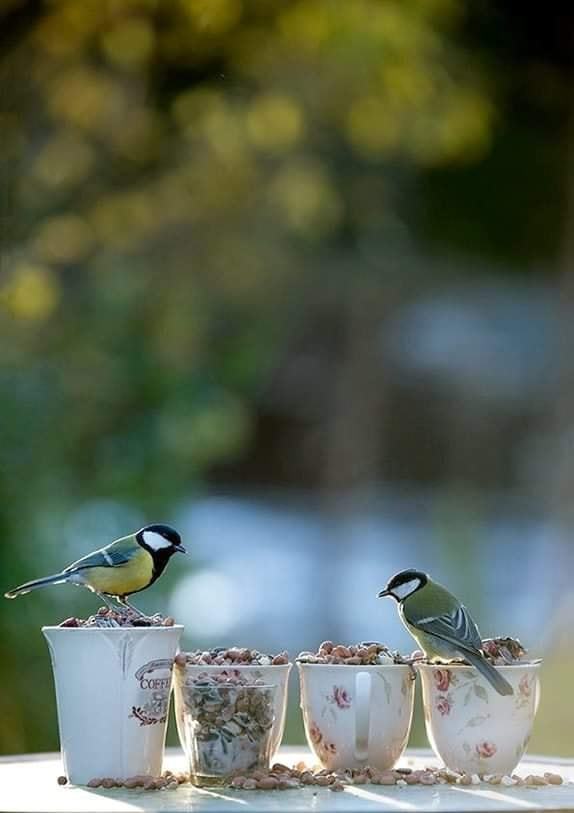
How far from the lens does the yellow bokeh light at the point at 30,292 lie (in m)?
2.04

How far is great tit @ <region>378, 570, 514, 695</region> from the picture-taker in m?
0.82

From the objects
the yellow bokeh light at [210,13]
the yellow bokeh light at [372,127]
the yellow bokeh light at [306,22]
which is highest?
the yellow bokeh light at [306,22]

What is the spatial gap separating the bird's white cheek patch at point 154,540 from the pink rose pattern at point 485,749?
28cm

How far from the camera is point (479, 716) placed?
82 cm

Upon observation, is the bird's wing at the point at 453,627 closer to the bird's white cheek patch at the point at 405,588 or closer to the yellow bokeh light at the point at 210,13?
the bird's white cheek patch at the point at 405,588

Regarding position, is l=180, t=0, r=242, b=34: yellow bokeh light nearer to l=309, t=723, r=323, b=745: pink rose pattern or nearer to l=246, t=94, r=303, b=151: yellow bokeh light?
l=246, t=94, r=303, b=151: yellow bokeh light

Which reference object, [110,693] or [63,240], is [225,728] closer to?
[110,693]

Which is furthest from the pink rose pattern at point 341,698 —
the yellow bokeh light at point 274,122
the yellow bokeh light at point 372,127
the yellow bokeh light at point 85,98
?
the yellow bokeh light at point 372,127

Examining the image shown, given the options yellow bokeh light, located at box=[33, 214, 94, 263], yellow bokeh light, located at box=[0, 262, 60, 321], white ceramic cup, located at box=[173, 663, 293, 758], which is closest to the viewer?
white ceramic cup, located at box=[173, 663, 293, 758]

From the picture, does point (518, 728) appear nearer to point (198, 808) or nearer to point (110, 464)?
point (198, 808)

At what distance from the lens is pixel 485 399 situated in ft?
9.20

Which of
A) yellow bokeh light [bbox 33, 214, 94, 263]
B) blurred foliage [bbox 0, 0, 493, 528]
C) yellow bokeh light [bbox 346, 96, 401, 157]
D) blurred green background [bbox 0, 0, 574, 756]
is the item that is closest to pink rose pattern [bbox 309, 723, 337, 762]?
blurred green background [bbox 0, 0, 574, 756]

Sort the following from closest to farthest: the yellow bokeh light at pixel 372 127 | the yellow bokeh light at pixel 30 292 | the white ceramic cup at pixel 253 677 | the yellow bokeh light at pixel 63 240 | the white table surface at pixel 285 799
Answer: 1. the white table surface at pixel 285 799
2. the white ceramic cup at pixel 253 677
3. the yellow bokeh light at pixel 30 292
4. the yellow bokeh light at pixel 63 240
5. the yellow bokeh light at pixel 372 127

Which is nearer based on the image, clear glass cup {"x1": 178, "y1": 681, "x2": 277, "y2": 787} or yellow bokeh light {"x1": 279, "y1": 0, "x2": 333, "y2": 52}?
clear glass cup {"x1": 178, "y1": 681, "x2": 277, "y2": 787}
